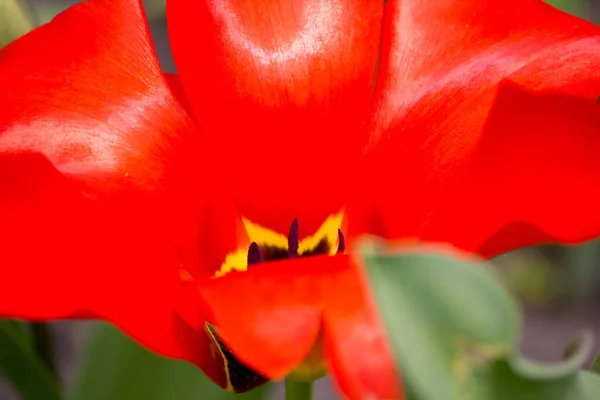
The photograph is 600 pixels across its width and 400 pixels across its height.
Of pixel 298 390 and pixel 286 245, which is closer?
pixel 298 390

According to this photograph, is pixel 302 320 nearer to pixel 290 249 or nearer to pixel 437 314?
pixel 437 314

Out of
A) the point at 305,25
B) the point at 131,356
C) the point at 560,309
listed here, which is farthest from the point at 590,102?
the point at 560,309

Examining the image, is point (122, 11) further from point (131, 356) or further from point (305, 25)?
point (131, 356)

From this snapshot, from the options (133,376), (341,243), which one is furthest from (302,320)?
(133,376)

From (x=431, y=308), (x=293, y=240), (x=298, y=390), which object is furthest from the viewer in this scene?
(x=293, y=240)

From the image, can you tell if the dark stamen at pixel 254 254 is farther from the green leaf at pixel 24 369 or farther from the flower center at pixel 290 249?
the green leaf at pixel 24 369

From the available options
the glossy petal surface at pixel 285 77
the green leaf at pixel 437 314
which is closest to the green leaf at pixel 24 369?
the glossy petal surface at pixel 285 77

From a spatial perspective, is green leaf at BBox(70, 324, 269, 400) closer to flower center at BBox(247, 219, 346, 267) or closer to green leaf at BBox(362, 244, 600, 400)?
flower center at BBox(247, 219, 346, 267)
